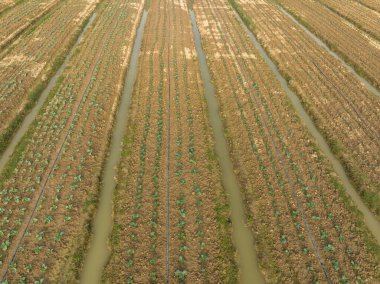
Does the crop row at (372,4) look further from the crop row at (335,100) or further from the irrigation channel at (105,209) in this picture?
the irrigation channel at (105,209)

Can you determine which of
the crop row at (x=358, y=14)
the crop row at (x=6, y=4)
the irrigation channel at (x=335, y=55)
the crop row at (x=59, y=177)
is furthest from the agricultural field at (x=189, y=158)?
the crop row at (x=6, y=4)

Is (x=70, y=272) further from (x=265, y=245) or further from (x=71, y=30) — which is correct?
(x=71, y=30)

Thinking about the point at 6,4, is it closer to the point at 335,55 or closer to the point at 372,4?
the point at 335,55

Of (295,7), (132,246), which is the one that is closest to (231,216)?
(132,246)

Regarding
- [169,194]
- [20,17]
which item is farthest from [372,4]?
[20,17]

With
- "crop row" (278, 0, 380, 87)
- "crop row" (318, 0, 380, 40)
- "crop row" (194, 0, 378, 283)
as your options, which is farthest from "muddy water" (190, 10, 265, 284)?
"crop row" (318, 0, 380, 40)
